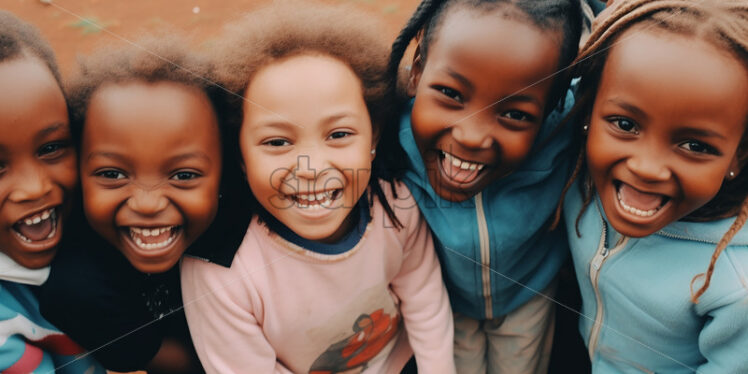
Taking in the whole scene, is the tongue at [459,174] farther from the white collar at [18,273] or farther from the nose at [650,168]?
the white collar at [18,273]

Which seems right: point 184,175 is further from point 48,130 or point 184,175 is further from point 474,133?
point 474,133

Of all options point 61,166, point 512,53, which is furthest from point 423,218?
point 61,166

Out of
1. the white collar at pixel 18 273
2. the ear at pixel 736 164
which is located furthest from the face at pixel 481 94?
the white collar at pixel 18 273

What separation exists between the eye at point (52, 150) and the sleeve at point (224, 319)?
0.33 meters

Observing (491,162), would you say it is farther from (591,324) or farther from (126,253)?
(126,253)

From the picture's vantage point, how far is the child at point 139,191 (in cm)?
100

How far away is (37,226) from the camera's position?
106cm

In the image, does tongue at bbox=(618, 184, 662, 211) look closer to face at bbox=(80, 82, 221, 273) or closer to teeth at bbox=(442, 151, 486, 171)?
teeth at bbox=(442, 151, 486, 171)

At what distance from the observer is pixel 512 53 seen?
1045 millimetres

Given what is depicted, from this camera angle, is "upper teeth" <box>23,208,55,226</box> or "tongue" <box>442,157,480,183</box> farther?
"tongue" <box>442,157,480,183</box>

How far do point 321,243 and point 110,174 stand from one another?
45cm

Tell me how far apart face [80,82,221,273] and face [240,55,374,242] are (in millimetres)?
98

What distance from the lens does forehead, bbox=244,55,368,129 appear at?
1.03 metres

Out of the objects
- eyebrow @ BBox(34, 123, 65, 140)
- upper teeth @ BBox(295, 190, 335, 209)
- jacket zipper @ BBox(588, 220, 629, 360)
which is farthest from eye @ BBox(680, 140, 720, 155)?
eyebrow @ BBox(34, 123, 65, 140)
